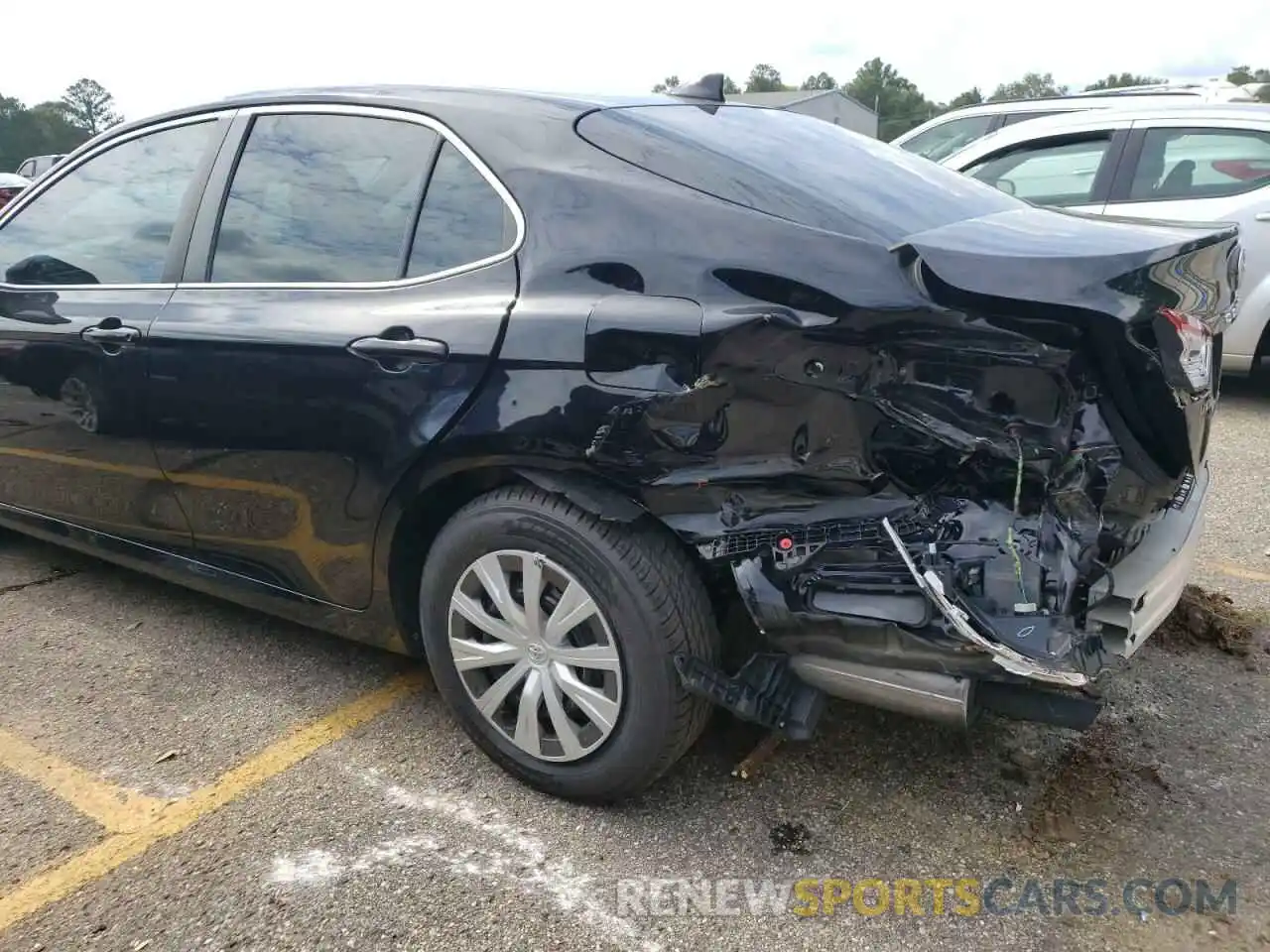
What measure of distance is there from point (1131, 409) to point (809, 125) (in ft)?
4.43

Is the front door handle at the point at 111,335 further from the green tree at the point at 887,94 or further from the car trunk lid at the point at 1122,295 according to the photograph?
the green tree at the point at 887,94

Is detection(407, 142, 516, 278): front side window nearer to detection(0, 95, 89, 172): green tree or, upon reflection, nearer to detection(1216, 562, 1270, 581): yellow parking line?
detection(1216, 562, 1270, 581): yellow parking line

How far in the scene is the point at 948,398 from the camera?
199 cm

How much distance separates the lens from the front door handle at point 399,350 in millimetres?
2379

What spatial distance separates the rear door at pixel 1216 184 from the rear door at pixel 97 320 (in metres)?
5.34

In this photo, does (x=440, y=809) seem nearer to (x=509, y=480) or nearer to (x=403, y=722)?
(x=403, y=722)

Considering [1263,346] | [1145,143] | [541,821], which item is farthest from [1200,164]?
[541,821]

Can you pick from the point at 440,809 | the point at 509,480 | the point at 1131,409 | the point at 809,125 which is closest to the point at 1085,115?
the point at 809,125

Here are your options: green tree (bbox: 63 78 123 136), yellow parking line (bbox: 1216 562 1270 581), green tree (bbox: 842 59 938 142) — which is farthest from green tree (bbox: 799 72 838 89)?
yellow parking line (bbox: 1216 562 1270 581)

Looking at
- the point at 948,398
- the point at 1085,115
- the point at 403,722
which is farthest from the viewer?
Result: the point at 1085,115

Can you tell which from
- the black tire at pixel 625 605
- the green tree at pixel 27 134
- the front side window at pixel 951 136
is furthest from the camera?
the green tree at pixel 27 134

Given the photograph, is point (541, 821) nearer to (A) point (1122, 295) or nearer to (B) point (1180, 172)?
(A) point (1122, 295)

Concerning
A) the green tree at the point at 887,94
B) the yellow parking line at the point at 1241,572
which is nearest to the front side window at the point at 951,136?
the yellow parking line at the point at 1241,572

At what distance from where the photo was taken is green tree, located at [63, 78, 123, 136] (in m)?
67.0
